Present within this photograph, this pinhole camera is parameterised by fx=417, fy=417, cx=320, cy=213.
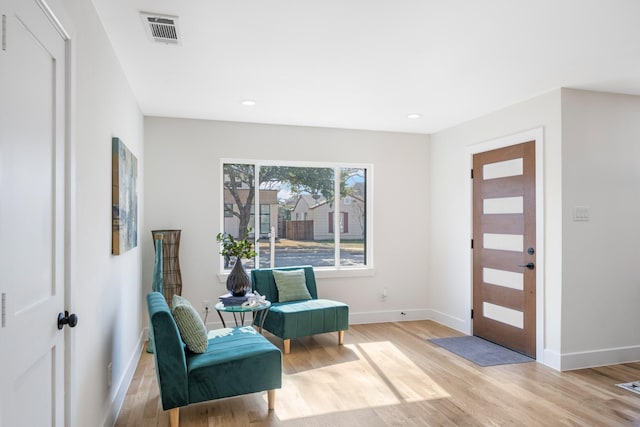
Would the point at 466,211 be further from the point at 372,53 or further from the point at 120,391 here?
the point at 120,391

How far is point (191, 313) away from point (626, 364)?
3.95 metres

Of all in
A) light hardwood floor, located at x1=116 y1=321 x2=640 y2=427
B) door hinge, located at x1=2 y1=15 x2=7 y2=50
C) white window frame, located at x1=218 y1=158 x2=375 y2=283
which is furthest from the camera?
white window frame, located at x1=218 y1=158 x2=375 y2=283

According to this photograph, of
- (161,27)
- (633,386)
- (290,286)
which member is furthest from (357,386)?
(161,27)

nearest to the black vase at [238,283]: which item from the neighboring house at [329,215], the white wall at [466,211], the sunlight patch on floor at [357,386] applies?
the sunlight patch on floor at [357,386]

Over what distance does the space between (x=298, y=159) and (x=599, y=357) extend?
3781mm

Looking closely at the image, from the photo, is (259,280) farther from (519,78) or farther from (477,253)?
(519,78)

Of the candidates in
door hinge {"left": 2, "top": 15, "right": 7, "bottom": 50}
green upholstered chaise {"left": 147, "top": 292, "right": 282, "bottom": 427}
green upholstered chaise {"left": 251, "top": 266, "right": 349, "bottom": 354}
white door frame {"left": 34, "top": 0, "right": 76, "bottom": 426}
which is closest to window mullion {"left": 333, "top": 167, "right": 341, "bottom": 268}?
green upholstered chaise {"left": 251, "top": 266, "right": 349, "bottom": 354}

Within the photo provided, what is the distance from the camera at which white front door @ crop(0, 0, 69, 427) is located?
1254 millimetres

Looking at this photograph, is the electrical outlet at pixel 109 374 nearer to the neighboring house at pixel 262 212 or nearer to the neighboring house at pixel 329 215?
the neighboring house at pixel 262 212

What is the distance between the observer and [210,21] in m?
2.50

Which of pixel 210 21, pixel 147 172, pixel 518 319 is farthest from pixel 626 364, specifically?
pixel 147 172

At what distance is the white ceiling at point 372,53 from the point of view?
2357 millimetres

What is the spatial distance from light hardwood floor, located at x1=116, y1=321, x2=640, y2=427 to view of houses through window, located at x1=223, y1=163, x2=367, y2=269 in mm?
1478

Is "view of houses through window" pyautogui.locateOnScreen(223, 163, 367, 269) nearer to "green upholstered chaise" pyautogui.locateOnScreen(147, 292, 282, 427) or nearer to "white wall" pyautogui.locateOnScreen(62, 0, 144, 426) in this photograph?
"white wall" pyautogui.locateOnScreen(62, 0, 144, 426)
